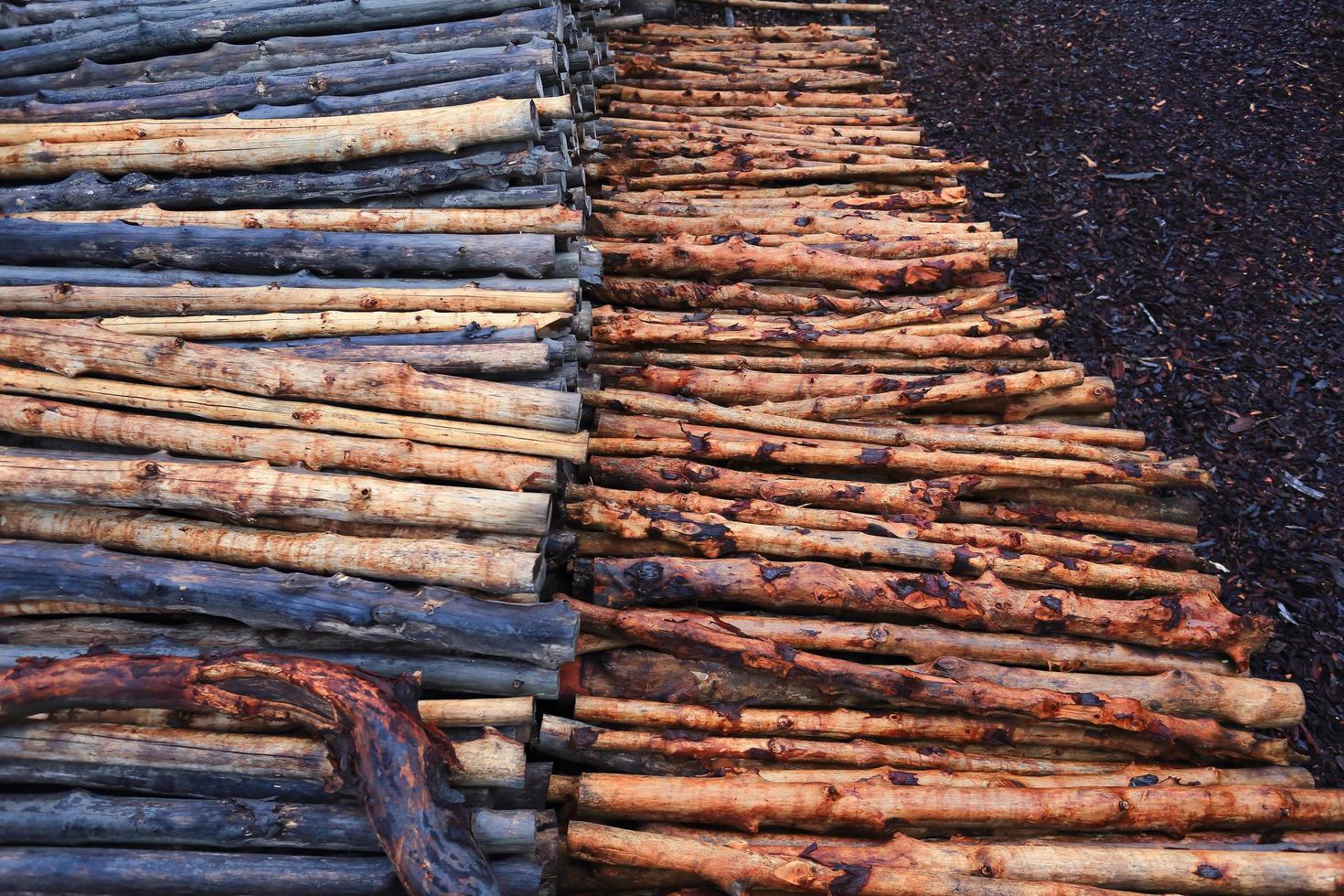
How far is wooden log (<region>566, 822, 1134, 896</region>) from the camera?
3.07 metres

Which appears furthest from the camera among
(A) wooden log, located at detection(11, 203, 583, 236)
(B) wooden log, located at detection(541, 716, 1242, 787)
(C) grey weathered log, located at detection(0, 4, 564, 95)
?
(C) grey weathered log, located at detection(0, 4, 564, 95)

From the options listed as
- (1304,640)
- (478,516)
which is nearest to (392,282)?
(478,516)

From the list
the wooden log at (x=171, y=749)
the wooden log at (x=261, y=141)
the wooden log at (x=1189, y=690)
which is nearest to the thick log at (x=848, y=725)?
the wooden log at (x=1189, y=690)

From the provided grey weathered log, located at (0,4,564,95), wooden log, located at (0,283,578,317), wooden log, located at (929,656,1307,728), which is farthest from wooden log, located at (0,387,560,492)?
grey weathered log, located at (0,4,564,95)

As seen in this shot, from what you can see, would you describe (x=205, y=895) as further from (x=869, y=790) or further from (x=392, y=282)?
(x=392, y=282)

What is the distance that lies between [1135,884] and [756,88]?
7.47m

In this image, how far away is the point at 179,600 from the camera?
124 inches

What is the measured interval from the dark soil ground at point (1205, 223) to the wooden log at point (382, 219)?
3.75 metres

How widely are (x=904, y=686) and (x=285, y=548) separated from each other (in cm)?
252

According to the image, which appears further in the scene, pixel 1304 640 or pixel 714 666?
pixel 1304 640

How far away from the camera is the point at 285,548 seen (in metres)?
3.31

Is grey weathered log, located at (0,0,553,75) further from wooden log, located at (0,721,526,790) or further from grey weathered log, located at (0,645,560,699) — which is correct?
wooden log, located at (0,721,526,790)

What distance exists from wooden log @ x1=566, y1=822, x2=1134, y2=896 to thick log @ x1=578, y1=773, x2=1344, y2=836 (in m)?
0.15

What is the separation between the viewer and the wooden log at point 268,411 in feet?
12.1
